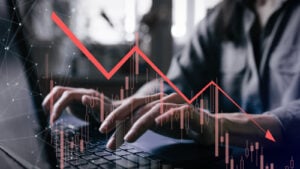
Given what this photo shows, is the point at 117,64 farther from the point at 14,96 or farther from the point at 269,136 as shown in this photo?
the point at 269,136

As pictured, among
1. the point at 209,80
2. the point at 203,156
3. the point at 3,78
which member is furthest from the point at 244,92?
the point at 3,78

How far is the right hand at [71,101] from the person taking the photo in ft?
1.95

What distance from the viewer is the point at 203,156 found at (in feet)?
2.03

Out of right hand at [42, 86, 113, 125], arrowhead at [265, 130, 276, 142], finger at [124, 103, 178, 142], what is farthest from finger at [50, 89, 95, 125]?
arrowhead at [265, 130, 276, 142]

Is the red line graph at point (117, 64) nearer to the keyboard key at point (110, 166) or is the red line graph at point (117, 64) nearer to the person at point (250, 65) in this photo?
the person at point (250, 65)

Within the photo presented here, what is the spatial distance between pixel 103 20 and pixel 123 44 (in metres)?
0.06

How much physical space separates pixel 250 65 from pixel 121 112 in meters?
0.33

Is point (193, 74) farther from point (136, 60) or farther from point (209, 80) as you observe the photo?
point (136, 60)

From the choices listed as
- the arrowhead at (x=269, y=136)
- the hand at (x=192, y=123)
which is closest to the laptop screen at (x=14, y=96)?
the hand at (x=192, y=123)

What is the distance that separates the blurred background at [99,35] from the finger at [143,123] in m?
0.06

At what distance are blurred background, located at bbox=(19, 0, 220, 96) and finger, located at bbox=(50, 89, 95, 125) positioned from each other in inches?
0.6

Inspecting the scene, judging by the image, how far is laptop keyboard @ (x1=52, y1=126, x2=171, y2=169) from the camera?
0.54 metres

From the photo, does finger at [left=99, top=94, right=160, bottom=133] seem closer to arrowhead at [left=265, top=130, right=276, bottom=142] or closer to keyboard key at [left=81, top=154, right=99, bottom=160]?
keyboard key at [left=81, top=154, right=99, bottom=160]

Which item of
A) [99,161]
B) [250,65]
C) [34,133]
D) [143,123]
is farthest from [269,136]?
[34,133]
